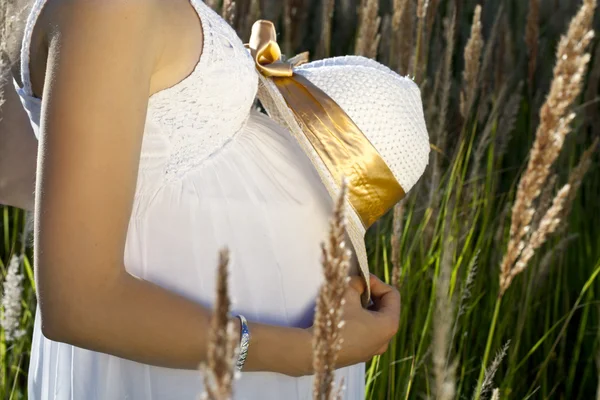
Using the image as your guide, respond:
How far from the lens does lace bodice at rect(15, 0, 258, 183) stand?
1.02m

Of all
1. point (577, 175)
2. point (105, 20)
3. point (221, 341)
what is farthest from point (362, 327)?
point (577, 175)

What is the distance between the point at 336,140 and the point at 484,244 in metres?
1.10

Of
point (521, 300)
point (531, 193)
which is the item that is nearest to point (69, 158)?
point (531, 193)

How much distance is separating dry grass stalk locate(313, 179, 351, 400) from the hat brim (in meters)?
0.55

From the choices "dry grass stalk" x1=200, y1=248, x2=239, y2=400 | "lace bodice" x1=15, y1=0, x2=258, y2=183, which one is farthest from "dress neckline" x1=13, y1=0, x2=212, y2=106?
"dry grass stalk" x1=200, y1=248, x2=239, y2=400

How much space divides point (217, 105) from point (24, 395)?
1.08 metres

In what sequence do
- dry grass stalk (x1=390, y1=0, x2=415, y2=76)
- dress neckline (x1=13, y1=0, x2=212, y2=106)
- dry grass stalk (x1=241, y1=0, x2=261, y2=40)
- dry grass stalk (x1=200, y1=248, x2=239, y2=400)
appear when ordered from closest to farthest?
dry grass stalk (x1=200, y1=248, x2=239, y2=400)
dress neckline (x1=13, y1=0, x2=212, y2=106)
dry grass stalk (x1=390, y1=0, x2=415, y2=76)
dry grass stalk (x1=241, y1=0, x2=261, y2=40)

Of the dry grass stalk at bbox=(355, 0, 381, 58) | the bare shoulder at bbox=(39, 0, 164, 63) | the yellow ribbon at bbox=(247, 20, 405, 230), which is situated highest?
the bare shoulder at bbox=(39, 0, 164, 63)

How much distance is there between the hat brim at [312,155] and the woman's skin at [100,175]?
0.79 feet

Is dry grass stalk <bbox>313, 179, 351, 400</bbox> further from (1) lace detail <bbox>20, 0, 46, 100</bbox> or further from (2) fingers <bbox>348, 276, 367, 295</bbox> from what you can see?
(2) fingers <bbox>348, 276, 367, 295</bbox>

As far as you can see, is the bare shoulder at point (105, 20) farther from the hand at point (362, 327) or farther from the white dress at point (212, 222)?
the hand at point (362, 327)

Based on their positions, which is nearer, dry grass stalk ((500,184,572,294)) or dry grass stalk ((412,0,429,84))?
dry grass stalk ((500,184,572,294))

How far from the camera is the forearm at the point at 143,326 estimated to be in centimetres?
92

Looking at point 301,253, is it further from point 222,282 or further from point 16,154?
point 222,282
